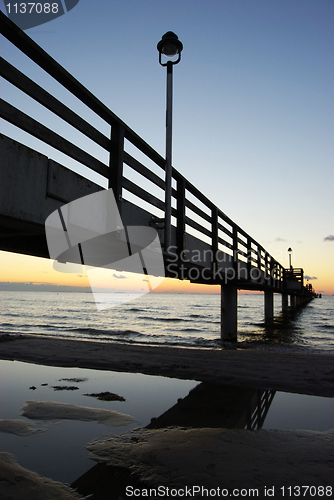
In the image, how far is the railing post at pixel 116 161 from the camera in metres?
4.84

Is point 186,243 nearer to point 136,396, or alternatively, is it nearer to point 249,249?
point 136,396

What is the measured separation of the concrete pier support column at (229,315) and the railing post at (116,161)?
468 inches

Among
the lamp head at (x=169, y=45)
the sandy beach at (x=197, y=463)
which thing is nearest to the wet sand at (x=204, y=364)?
the sandy beach at (x=197, y=463)

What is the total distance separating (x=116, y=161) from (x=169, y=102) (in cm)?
206

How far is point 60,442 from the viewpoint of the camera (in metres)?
3.24

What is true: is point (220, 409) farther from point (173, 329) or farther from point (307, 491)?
point (173, 329)

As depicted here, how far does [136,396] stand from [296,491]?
2.90m

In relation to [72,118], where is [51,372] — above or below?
below

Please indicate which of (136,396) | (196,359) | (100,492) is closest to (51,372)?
(136,396)

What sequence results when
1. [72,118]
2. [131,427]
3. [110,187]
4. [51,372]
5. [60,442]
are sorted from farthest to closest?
[51,372]
[110,187]
[72,118]
[131,427]
[60,442]

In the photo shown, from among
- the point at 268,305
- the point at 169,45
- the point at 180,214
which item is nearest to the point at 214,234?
the point at 180,214

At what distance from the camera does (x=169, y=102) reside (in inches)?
239

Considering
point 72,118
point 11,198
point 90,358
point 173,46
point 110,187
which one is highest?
point 173,46

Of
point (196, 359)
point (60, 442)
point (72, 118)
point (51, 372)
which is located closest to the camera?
point (60, 442)
